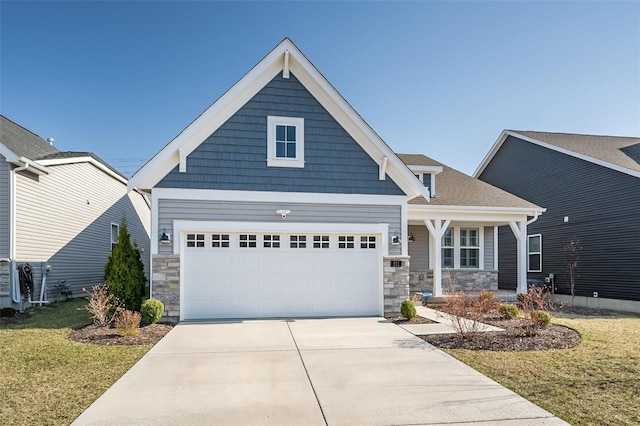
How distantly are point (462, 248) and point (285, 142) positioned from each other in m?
8.62

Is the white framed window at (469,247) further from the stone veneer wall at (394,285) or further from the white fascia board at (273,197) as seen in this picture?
the white fascia board at (273,197)

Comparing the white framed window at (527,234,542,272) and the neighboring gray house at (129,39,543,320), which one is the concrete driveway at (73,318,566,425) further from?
the white framed window at (527,234,542,272)

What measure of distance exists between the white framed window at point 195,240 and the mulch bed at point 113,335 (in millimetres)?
2024

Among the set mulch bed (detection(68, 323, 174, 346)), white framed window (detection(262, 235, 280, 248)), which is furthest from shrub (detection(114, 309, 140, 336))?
white framed window (detection(262, 235, 280, 248))

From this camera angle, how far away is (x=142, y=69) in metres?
16.8

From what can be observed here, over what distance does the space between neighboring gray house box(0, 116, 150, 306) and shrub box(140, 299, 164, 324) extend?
4.87m

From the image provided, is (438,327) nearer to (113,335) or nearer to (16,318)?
(113,335)

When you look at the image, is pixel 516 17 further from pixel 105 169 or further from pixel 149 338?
pixel 105 169

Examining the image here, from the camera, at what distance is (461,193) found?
15.0 metres

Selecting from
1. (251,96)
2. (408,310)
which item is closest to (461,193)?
(408,310)

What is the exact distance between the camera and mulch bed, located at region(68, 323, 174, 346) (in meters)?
7.93

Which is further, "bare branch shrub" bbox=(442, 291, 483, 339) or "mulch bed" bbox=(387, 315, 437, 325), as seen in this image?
"mulch bed" bbox=(387, 315, 437, 325)

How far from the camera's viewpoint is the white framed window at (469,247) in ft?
51.8

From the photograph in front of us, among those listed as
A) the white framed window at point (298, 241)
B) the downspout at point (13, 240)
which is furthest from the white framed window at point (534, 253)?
the downspout at point (13, 240)
